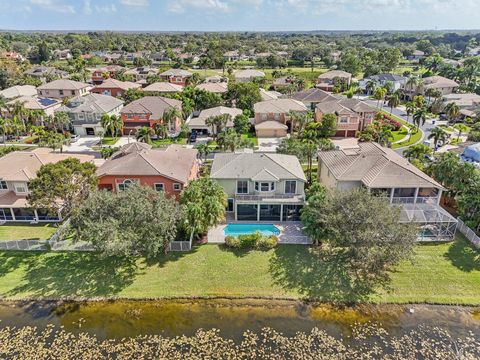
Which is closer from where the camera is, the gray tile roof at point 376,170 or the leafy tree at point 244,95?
the gray tile roof at point 376,170

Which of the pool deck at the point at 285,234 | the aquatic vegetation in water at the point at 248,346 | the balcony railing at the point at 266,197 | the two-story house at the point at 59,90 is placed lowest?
the aquatic vegetation in water at the point at 248,346

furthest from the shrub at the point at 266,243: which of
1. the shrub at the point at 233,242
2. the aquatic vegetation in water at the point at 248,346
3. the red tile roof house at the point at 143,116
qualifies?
the red tile roof house at the point at 143,116

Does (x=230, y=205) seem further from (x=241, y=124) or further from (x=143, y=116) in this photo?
(x=143, y=116)

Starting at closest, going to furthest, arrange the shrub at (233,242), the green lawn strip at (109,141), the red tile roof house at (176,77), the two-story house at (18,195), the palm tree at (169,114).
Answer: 1. the shrub at (233,242)
2. the two-story house at (18,195)
3. the green lawn strip at (109,141)
4. the palm tree at (169,114)
5. the red tile roof house at (176,77)

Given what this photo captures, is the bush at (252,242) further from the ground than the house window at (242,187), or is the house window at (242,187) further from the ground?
the house window at (242,187)

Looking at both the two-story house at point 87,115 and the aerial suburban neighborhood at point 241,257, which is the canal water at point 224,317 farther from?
the two-story house at point 87,115

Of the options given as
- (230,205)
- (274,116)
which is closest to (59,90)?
(274,116)
